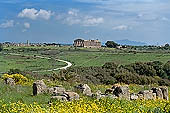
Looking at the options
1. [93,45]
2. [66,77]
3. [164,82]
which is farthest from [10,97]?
[93,45]

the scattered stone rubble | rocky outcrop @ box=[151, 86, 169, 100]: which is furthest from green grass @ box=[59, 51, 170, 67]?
the scattered stone rubble

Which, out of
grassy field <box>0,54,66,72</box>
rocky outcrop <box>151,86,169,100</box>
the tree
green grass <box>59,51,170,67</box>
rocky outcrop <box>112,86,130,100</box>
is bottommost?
grassy field <box>0,54,66,72</box>

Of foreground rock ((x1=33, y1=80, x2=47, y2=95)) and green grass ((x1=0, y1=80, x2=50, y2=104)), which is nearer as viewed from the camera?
green grass ((x1=0, y1=80, x2=50, y2=104))

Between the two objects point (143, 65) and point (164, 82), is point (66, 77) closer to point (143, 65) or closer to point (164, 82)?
point (164, 82)

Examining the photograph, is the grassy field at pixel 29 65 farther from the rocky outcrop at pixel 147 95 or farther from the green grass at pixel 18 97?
the rocky outcrop at pixel 147 95

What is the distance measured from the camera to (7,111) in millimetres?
10016

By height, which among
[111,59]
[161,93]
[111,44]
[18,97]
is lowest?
[111,59]

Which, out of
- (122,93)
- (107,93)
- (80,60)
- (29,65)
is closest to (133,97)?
(122,93)

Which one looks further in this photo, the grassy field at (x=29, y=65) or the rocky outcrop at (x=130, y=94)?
the grassy field at (x=29, y=65)

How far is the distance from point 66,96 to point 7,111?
457 centimetres

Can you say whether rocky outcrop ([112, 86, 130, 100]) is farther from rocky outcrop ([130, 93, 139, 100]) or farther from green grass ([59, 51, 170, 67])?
green grass ([59, 51, 170, 67])

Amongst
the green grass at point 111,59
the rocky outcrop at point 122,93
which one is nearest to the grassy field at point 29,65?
the green grass at point 111,59

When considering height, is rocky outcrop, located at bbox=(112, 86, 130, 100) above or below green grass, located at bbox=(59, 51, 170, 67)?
above

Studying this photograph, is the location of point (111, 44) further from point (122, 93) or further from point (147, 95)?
point (122, 93)
